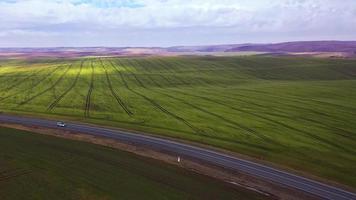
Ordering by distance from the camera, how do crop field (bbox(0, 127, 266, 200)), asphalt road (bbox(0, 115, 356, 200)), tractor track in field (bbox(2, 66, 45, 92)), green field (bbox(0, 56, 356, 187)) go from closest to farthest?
crop field (bbox(0, 127, 266, 200)) < asphalt road (bbox(0, 115, 356, 200)) < green field (bbox(0, 56, 356, 187)) < tractor track in field (bbox(2, 66, 45, 92))

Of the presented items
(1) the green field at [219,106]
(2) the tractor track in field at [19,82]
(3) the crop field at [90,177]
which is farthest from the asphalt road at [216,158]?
(2) the tractor track in field at [19,82]

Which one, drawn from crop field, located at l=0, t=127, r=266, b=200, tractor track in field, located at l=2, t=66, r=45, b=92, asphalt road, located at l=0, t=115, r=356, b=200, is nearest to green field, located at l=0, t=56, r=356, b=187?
tractor track in field, located at l=2, t=66, r=45, b=92

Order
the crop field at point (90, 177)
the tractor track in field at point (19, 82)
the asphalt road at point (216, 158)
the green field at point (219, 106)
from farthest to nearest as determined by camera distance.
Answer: the tractor track in field at point (19, 82) → the green field at point (219, 106) → the asphalt road at point (216, 158) → the crop field at point (90, 177)

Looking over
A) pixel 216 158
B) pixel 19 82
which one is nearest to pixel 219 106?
pixel 216 158

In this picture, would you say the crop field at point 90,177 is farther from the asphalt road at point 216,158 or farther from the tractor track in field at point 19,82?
the tractor track in field at point 19,82

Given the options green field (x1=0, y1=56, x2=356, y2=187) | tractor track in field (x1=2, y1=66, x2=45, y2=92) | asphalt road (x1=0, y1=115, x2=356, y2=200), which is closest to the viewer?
asphalt road (x1=0, y1=115, x2=356, y2=200)

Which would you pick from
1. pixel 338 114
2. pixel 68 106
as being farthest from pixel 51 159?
pixel 338 114

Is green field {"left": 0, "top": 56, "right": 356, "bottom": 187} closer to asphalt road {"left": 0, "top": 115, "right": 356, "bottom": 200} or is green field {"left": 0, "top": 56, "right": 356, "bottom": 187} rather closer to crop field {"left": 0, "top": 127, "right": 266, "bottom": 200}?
asphalt road {"left": 0, "top": 115, "right": 356, "bottom": 200}
